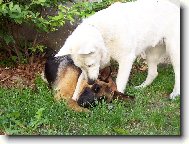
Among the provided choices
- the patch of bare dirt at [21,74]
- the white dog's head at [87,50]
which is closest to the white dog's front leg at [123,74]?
the white dog's head at [87,50]

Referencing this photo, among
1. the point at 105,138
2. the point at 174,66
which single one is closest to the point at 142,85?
the point at 174,66

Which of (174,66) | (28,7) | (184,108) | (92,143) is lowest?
(92,143)

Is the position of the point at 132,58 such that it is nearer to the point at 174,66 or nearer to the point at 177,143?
the point at 174,66

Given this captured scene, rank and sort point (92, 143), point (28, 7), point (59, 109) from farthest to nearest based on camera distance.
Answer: point (28, 7) < point (59, 109) < point (92, 143)

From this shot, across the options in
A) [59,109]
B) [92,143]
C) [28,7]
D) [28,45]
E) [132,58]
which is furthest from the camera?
[28,45]

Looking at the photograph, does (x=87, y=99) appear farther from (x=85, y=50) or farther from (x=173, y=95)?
(x=173, y=95)

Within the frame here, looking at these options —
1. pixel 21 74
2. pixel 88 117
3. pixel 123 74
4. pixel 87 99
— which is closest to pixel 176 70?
pixel 123 74

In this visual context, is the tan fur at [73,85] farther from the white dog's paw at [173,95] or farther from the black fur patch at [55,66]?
the white dog's paw at [173,95]

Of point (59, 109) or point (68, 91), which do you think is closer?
point (59, 109)
